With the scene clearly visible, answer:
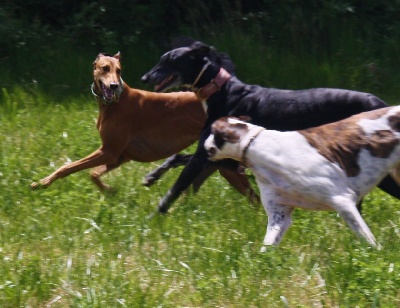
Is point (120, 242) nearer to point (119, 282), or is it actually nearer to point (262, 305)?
point (119, 282)

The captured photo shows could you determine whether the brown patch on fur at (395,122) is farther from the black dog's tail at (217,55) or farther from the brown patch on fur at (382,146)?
the black dog's tail at (217,55)

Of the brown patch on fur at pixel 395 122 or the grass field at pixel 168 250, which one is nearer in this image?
the grass field at pixel 168 250

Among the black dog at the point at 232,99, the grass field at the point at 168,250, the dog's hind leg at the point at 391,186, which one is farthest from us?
the black dog at the point at 232,99

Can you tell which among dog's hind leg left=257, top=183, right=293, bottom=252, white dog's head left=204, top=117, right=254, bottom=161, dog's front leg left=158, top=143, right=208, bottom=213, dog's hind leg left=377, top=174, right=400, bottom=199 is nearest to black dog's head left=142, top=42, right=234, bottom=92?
dog's front leg left=158, top=143, right=208, bottom=213

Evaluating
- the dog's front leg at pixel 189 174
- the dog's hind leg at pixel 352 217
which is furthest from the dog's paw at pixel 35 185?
the dog's hind leg at pixel 352 217

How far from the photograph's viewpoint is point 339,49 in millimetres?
10992

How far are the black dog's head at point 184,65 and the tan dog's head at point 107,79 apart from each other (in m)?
0.42

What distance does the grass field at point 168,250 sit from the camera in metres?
4.89

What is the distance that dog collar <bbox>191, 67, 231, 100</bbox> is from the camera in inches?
272

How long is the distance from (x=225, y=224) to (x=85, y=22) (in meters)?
5.41

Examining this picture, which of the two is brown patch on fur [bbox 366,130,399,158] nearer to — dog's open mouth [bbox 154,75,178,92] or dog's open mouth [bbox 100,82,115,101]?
dog's open mouth [bbox 154,75,178,92]

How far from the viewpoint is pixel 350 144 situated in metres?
5.66

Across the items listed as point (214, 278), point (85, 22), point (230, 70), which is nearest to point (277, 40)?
point (85, 22)

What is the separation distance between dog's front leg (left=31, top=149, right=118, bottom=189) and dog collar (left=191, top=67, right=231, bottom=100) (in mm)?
971
